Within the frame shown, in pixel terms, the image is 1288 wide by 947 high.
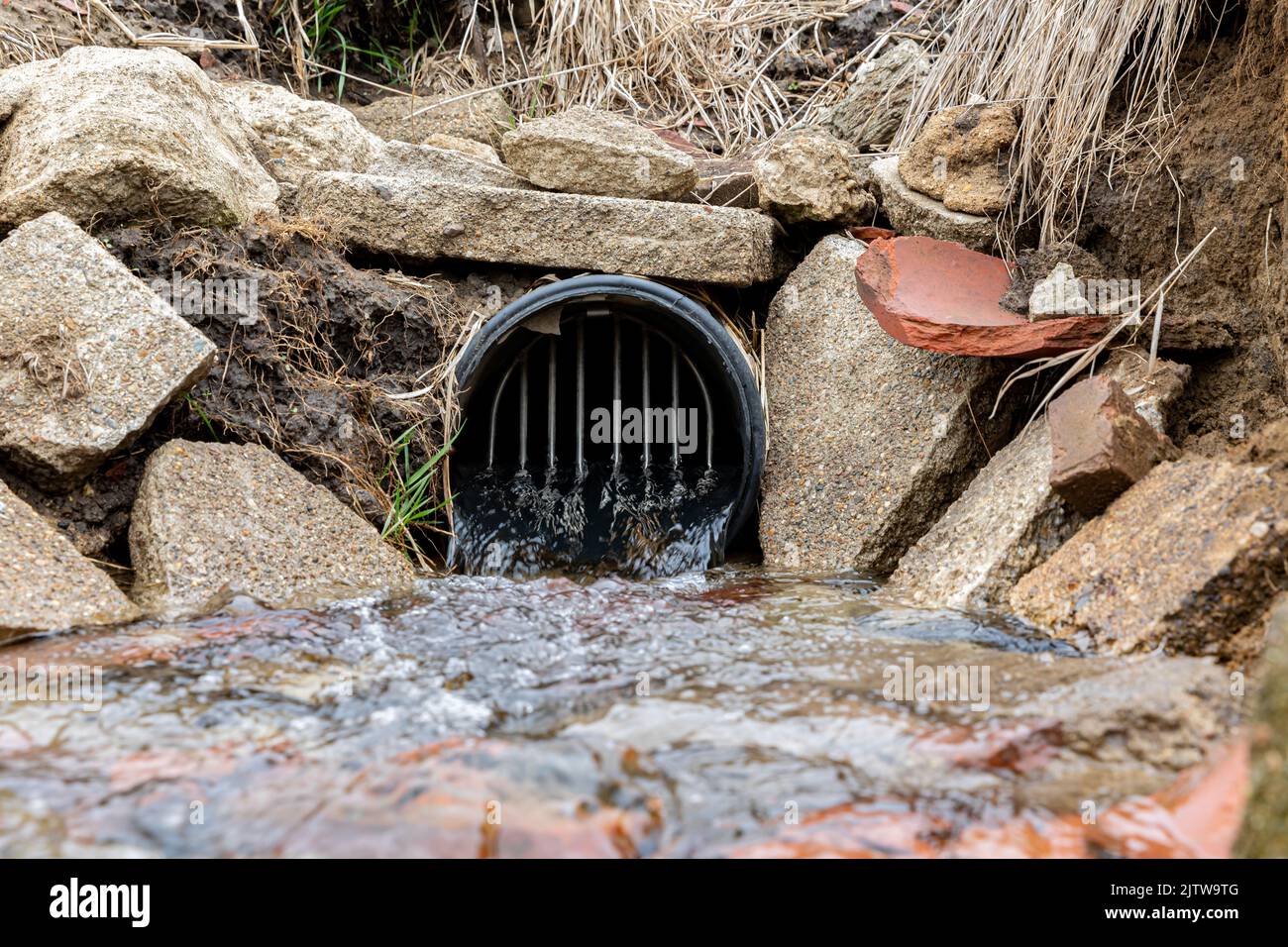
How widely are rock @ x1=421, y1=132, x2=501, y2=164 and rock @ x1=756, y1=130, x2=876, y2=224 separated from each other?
1149mm

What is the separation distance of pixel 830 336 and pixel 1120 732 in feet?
7.02

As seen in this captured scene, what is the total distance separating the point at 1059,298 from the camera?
296 cm

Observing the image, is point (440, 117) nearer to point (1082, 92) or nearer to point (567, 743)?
point (1082, 92)

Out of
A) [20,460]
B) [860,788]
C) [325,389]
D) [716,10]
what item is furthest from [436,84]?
[860,788]

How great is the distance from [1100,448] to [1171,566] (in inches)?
15.1

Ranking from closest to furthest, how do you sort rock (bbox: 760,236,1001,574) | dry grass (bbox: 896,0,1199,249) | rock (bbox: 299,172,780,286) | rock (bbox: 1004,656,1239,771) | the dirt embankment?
rock (bbox: 1004,656,1239,771) → the dirt embankment → dry grass (bbox: 896,0,1199,249) → rock (bbox: 760,236,1001,574) → rock (bbox: 299,172,780,286)

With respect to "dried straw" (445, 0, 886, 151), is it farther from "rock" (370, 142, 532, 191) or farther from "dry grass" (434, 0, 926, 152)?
"rock" (370, 142, 532, 191)

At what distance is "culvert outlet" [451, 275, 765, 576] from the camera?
336cm

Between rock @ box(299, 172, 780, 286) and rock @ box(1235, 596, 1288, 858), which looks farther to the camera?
rock @ box(299, 172, 780, 286)

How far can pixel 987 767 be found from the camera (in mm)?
1531

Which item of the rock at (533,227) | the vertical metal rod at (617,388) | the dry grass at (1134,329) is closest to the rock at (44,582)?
the rock at (533,227)

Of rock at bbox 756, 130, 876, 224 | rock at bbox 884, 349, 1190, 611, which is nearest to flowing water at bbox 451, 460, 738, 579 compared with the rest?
rock at bbox 884, 349, 1190, 611
